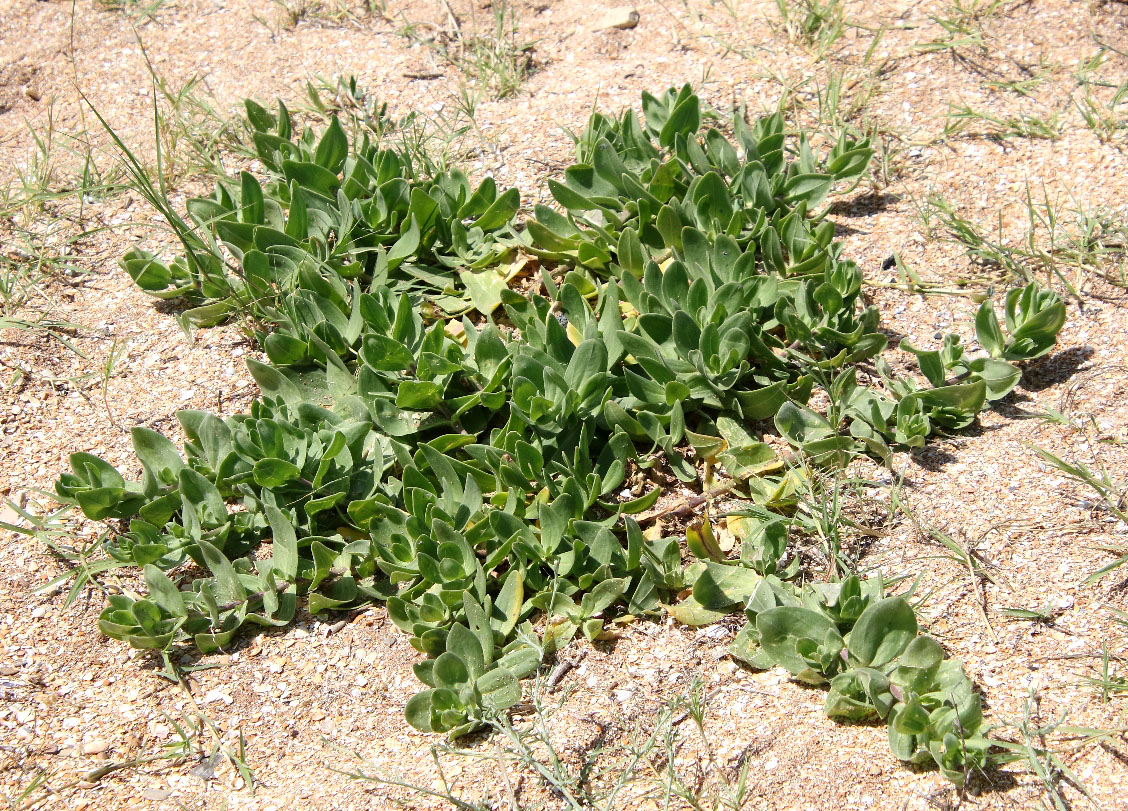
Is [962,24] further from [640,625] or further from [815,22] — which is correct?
[640,625]

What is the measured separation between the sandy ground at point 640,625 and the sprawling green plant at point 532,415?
4.5 inches

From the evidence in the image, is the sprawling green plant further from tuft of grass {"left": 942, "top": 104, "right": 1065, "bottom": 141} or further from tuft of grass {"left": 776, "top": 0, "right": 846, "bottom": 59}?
tuft of grass {"left": 776, "top": 0, "right": 846, "bottom": 59}

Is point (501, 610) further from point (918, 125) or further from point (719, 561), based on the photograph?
point (918, 125)

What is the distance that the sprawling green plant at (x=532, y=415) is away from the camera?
7.38 ft

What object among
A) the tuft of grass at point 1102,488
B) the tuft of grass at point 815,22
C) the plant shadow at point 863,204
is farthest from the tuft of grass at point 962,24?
the tuft of grass at point 1102,488

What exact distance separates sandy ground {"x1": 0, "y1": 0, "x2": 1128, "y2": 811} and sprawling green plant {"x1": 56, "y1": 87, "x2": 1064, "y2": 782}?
11 cm

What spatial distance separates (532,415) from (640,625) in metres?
0.61

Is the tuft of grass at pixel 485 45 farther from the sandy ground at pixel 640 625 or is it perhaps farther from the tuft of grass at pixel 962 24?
the tuft of grass at pixel 962 24

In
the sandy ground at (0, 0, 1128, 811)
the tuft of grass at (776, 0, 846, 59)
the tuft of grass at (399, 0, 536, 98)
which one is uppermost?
the tuft of grass at (776, 0, 846, 59)

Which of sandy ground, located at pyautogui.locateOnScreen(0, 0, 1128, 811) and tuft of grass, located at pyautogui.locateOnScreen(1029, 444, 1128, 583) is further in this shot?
tuft of grass, located at pyautogui.locateOnScreen(1029, 444, 1128, 583)

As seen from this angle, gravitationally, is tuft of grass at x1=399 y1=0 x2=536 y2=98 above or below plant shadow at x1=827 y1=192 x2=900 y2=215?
above

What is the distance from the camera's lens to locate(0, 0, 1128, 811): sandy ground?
2.05m

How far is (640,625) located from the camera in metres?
2.36

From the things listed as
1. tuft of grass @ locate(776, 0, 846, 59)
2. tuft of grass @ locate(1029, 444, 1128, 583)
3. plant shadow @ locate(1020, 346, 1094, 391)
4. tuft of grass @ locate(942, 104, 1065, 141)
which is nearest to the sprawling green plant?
plant shadow @ locate(1020, 346, 1094, 391)
